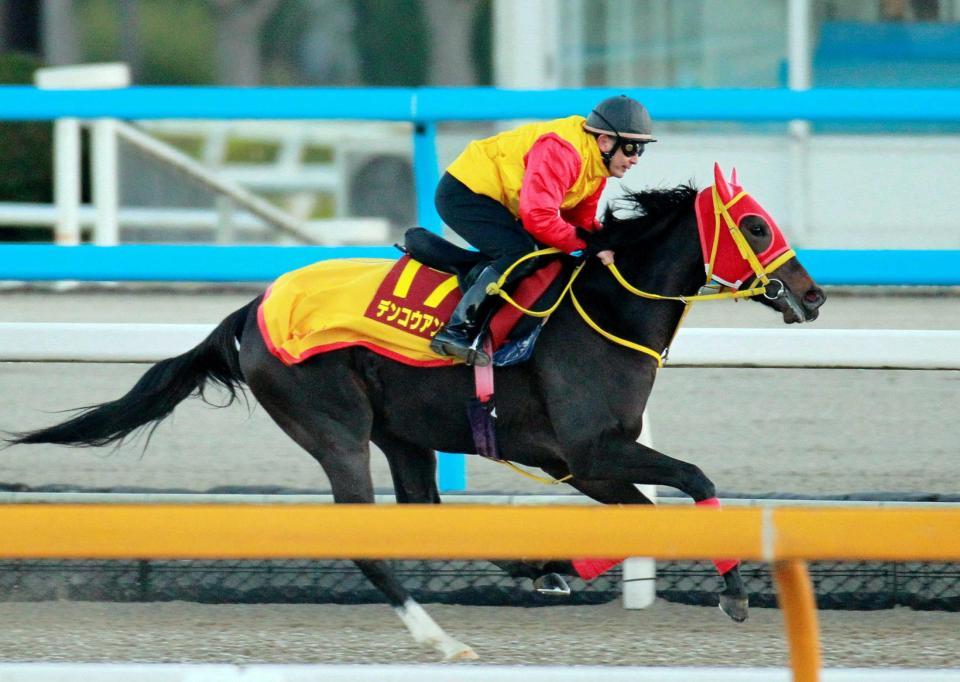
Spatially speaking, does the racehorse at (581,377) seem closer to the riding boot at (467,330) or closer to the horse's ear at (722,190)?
the horse's ear at (722,190)

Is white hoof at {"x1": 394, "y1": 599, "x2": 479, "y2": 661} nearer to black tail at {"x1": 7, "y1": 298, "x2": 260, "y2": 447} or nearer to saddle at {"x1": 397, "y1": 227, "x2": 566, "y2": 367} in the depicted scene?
→ saddle at {"x1": 397, "y1": 227, "x2": 566, "y2": 367}

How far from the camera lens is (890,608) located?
431 centimetres

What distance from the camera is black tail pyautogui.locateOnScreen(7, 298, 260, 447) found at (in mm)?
4426

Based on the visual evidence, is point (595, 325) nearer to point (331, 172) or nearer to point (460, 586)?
point (460, 586)

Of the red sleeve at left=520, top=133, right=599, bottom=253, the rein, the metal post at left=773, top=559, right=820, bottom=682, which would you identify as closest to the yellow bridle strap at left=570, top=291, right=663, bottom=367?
the rein

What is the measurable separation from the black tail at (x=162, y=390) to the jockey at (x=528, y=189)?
65 cm

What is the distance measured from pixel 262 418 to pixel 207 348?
1899 millimetres

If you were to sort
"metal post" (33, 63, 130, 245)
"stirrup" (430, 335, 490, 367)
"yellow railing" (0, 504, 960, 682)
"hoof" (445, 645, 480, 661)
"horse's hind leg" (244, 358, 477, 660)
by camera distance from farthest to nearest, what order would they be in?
"metal post" (33, 63, 130, 245)
"horse's hind leg" (244, 358, 477, 660)
"stirrup" (430, 335, 490, 367)
"hoof" (445, 645, 480, 661)
"yellow railing" (0, 504, 960, 682)

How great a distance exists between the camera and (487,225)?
4230 mm

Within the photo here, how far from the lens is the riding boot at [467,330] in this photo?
4074 millimetres

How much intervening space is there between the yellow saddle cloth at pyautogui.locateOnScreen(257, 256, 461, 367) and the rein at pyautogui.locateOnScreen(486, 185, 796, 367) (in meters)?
0.20

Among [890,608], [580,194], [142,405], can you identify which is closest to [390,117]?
[580,194]

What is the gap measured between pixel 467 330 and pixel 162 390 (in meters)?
0.94

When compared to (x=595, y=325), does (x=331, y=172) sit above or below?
above
